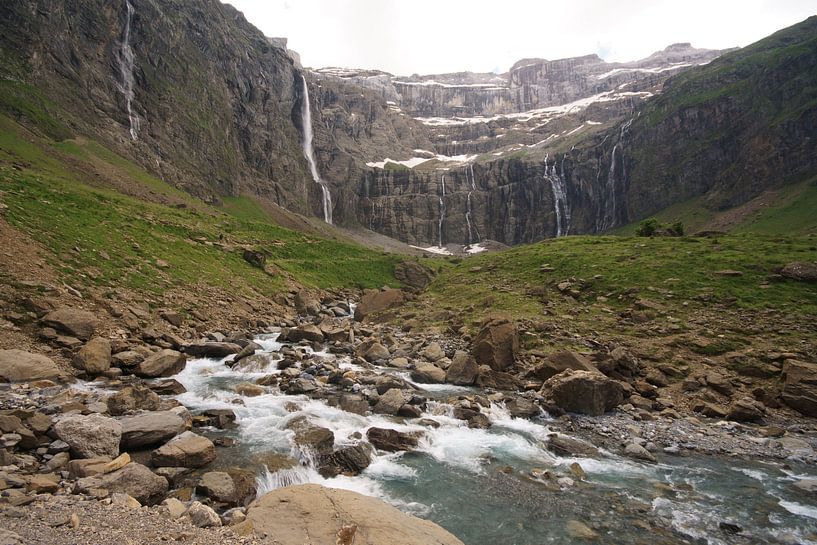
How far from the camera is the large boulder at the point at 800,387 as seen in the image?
1973cm

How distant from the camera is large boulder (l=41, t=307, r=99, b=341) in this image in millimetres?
18592

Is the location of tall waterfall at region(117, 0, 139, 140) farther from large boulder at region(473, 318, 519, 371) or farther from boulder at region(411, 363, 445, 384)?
large boulder at region(473, 318, 519, 371)

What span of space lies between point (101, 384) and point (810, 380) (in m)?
32.8

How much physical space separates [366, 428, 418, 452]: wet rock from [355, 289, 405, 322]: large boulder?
27.3 m

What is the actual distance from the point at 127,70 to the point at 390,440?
121m

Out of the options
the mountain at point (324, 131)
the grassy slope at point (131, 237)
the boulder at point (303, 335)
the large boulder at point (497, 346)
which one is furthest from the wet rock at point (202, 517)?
the mountain at point (324, 131)

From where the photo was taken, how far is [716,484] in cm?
1434

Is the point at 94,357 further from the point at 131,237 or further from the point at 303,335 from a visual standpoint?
the point at 131,237

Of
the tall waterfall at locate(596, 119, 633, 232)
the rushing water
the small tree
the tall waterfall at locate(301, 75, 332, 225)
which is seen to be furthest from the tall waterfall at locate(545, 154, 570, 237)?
the rushing water

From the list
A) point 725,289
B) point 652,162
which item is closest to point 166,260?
point 725,289

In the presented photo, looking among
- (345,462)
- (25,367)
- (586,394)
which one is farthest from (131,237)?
(586,394)

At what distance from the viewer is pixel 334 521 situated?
353 inches

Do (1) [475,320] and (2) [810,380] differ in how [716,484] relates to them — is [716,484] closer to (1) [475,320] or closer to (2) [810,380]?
(2) [810,380]

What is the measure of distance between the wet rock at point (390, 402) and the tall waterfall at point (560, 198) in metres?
166
